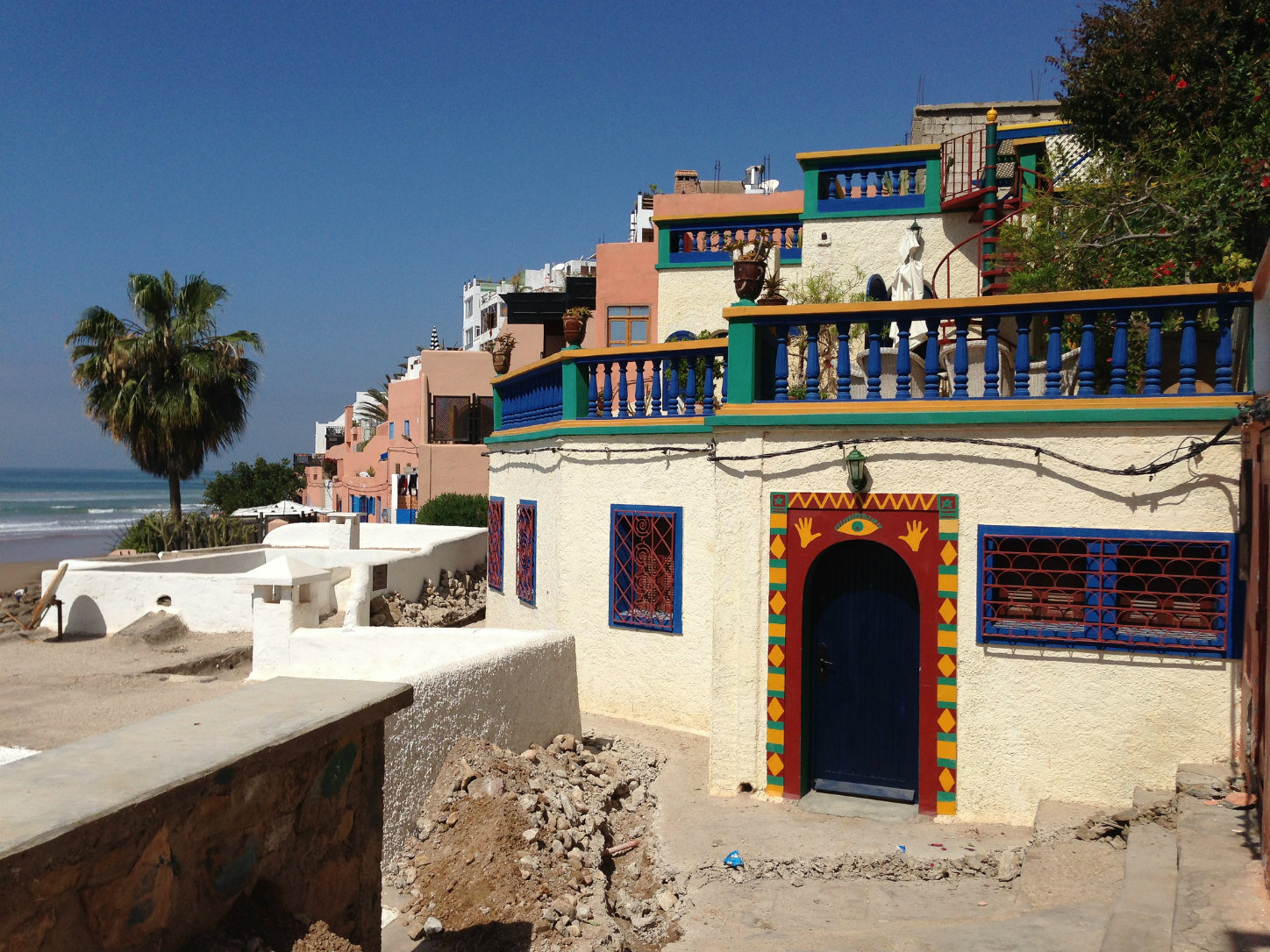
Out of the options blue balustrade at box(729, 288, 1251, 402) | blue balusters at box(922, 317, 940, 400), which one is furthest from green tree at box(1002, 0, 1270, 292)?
blue balusters at box(922, 317, 940, 400)

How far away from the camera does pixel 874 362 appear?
24.5 feet

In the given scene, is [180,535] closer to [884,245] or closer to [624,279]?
[624,279]

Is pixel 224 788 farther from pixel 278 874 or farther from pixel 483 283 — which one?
pixel 483 283

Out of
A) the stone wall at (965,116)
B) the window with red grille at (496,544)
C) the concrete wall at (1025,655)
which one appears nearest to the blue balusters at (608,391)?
the concrete wall at (1025,655)

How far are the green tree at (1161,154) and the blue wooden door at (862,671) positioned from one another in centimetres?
398

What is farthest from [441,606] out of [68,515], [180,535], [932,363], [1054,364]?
[68,515]

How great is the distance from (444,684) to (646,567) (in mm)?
3412

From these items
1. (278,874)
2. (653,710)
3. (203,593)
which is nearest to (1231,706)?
(653,710)

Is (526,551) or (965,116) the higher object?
(965,116)

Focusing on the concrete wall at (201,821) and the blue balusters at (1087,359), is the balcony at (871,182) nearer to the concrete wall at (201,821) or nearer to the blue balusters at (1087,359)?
the blue balusters at (1087,359)

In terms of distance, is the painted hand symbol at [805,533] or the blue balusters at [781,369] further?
the blue balusters at [781,369]

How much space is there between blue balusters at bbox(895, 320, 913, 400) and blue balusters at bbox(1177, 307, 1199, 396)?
1824mm

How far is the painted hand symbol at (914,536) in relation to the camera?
7.37 m

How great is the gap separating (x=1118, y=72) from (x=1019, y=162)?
6.52 feet
